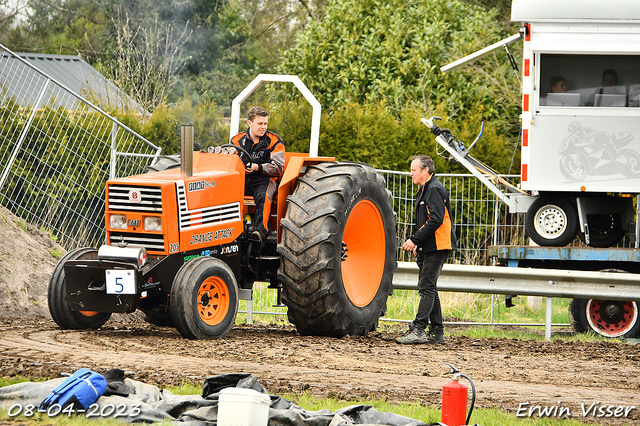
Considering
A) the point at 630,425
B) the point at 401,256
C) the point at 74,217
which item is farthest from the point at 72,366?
the point at 401,256

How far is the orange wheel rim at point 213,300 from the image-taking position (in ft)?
21.5

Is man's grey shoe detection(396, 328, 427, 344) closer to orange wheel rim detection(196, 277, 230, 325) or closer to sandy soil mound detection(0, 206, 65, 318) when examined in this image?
orange wheel rim detection(196, 277, 230, 325)

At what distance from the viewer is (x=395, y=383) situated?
540cm

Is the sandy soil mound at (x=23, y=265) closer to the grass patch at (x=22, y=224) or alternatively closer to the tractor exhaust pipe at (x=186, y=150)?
the grass patch at (x=22, y=224)

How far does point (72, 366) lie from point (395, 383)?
2134 millimetres

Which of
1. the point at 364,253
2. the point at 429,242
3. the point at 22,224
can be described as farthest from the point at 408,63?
the point at 22,224

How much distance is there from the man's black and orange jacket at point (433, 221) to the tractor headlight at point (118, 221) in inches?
103

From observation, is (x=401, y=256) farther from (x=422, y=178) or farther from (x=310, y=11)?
(x=310, y=11)

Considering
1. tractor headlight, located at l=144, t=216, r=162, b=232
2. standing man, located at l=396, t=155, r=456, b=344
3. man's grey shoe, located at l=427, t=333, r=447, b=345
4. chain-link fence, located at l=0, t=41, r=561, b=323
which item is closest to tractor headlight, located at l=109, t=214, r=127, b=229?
tractor headlight, located at l=144, t=216, r=162, b=232

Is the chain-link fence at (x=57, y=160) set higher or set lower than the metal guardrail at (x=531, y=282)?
higher

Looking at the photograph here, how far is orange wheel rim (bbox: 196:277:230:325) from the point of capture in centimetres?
655

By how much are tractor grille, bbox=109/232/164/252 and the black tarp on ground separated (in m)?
2.17

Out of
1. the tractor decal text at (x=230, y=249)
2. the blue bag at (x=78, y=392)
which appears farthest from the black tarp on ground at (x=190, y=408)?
the tractor decal text at (x=230, y=249)

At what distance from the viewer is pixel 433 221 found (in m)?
7.44
